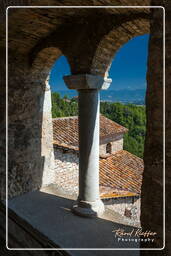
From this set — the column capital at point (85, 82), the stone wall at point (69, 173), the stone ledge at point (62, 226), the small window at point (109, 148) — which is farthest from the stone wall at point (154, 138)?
the small window at point (109, 148)

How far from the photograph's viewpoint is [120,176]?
10141 mm

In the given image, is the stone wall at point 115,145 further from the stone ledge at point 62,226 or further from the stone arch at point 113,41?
the stone arch at point 113,41

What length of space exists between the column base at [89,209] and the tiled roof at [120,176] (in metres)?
4.18

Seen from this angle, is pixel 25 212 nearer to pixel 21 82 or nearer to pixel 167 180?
pixel 21 82

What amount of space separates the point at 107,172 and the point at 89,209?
681 centimetres

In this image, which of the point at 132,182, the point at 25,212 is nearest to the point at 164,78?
the point at 25,212

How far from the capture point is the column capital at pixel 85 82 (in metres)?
3.48

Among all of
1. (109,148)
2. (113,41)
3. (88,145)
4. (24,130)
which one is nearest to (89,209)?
(88,145)

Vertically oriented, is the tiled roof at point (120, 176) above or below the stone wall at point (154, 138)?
below

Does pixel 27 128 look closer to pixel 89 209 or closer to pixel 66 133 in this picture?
pixel 89 209

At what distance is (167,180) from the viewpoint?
1681 millimetres

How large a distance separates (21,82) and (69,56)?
1.32 meters

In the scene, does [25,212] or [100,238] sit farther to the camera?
[25,212]

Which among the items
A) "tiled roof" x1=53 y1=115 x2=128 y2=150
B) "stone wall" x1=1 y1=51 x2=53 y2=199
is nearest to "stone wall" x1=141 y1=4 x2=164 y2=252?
"stone wall" x1=1 y1=51 x2=53 y2=199
